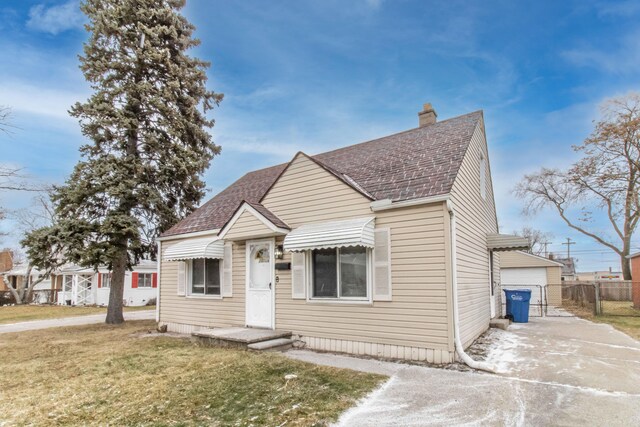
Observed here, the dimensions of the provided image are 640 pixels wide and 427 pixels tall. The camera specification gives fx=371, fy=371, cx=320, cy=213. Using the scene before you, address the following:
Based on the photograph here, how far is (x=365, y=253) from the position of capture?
7.81 meters

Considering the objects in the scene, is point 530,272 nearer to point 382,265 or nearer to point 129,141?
point 382,265

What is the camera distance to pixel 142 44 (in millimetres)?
14109

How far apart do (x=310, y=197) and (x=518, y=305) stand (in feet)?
29.0

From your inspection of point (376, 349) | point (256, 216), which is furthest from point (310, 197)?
point (376, 349)

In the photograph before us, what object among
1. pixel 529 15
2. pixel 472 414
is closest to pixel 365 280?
pixel 472 414

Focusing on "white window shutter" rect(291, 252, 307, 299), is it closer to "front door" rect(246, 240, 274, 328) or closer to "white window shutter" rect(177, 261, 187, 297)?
"front door" rect(246, 240, 274, 328)

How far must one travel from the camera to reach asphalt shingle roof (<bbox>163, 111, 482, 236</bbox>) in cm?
775

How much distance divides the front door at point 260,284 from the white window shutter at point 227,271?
691 mm

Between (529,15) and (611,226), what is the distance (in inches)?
909

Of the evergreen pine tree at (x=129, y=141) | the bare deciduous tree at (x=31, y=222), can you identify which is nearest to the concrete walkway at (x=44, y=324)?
the evergreen pine tree at (x=129, y=141)

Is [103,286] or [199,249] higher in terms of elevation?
[199,249]

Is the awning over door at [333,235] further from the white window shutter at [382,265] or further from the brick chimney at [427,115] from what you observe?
the brick chimney at [427,115]

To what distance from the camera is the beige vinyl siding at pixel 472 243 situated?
7668 mm

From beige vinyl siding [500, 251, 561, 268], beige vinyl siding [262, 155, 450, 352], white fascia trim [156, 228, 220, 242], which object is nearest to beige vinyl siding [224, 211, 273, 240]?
beige vinyl siding [262, 155, 450, 352]
